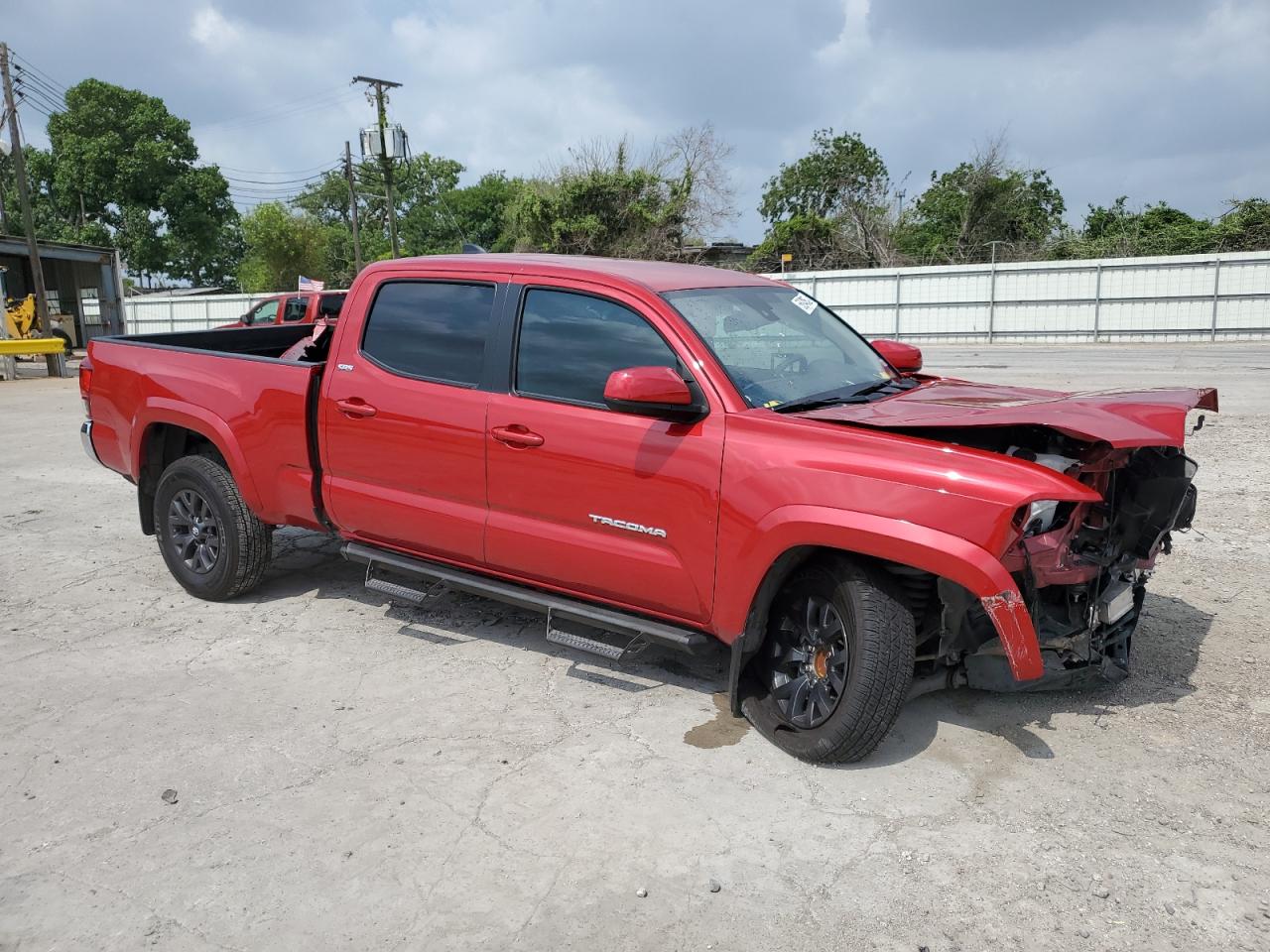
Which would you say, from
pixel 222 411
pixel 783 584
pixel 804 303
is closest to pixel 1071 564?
pixel 783 584

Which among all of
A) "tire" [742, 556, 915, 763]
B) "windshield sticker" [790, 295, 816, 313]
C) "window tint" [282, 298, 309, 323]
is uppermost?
"windshield sticker" [790, 295, 816, 313]

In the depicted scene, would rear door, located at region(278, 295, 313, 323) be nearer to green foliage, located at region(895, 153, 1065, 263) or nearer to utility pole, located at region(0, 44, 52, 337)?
utility pole, located at region(0, 44, 52, 337)

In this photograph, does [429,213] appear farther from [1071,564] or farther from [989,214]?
[1071,564]

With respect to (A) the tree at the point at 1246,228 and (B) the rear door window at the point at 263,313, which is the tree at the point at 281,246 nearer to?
(B) the rear door window at the point at 263,313

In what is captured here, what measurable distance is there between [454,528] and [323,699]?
0.93 meters

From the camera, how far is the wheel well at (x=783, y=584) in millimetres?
3592

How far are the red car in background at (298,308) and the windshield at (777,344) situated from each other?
1148 cm

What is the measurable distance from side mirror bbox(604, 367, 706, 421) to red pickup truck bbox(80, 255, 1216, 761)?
0.01 metres

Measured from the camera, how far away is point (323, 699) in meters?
4.39

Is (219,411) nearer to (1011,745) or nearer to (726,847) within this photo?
(726,847)

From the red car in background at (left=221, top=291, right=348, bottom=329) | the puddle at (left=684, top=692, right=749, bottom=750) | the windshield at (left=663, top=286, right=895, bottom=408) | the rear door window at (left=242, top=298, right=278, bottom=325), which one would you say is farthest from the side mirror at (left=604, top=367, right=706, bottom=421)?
the rear door window at (left=242, top=298, right=278, bottom=325)

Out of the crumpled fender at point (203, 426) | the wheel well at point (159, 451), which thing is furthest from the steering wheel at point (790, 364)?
the wheel well at point (159, 451)

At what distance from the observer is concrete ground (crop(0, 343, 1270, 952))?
287 centimetres

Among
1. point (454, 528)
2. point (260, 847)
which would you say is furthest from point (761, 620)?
point (260, 847)
